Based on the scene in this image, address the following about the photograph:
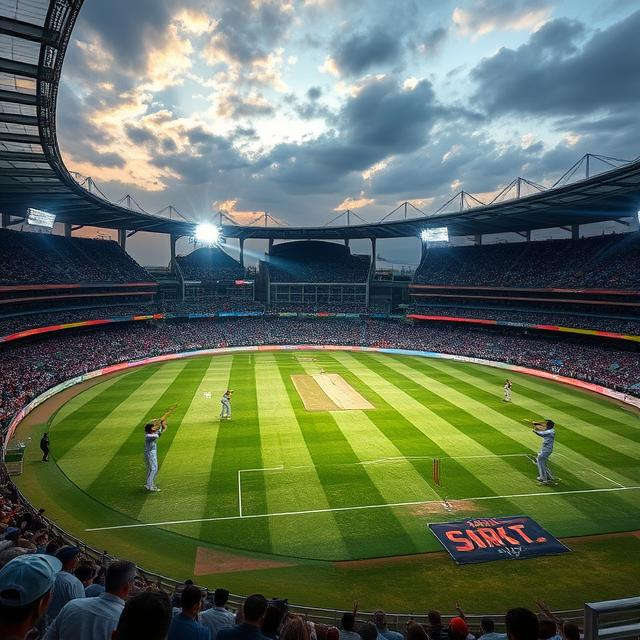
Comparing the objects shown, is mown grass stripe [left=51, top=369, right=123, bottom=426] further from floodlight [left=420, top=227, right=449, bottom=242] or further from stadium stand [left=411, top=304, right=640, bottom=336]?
floodlight [left=420, top=227, right=449, bottom=242]

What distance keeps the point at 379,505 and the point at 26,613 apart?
17.7 metres

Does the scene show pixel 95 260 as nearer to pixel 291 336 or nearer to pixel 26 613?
pixel 291 336

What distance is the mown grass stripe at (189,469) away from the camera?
60.0 ft

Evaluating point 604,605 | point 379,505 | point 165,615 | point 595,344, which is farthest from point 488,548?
point 595,344

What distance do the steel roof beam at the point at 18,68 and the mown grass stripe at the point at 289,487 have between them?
21990mm

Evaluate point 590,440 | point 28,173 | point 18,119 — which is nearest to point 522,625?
point 590,440

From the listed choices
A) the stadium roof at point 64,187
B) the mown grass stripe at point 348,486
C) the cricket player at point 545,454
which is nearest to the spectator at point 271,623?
the mown grass stripe at point 348,486

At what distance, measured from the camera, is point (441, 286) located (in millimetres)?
73938

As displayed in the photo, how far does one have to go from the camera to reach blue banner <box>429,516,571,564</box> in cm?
1552

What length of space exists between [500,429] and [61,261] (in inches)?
2324

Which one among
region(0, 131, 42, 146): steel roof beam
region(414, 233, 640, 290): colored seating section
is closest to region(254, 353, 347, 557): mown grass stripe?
region(0, 131, 42, 146): steel roof beam

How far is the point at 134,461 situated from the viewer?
76.7 ft

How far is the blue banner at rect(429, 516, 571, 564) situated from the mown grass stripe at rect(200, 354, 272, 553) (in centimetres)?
653

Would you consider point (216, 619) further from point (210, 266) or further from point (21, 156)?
point (210, 266)
